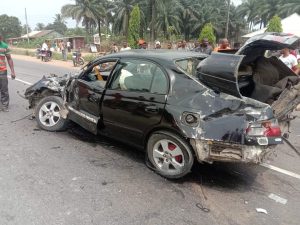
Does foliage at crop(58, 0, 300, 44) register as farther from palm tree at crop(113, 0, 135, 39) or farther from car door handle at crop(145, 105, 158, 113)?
car door handle at crop(145, 105, 158, 113)

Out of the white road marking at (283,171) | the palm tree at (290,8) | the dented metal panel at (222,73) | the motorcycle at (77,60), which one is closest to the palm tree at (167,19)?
the palm tree at (290,8)

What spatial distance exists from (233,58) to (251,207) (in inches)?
71.8

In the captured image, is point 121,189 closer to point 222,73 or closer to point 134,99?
point 134,99

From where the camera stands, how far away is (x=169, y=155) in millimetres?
4406

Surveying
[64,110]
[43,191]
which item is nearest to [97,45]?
[64,110]

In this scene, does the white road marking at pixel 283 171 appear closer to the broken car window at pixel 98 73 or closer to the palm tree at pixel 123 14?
the broken car window at pixel 98 73

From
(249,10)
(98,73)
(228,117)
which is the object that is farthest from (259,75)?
(249,10)

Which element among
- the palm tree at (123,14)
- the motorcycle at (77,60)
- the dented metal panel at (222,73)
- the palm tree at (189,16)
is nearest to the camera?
the dented metal panel at (222,73)

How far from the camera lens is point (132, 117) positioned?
A: 466cm

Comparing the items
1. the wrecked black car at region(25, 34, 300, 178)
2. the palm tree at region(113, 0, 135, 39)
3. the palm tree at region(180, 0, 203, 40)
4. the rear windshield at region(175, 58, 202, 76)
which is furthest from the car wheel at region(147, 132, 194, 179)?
the palm tree at region(180, 0, 203, 40)

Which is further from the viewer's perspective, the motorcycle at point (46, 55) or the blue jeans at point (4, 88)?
the motorcycle at point (46, 55)

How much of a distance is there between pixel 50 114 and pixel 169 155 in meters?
2.83

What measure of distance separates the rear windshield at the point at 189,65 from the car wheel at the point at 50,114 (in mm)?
2530

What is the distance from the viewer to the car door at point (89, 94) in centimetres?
520
